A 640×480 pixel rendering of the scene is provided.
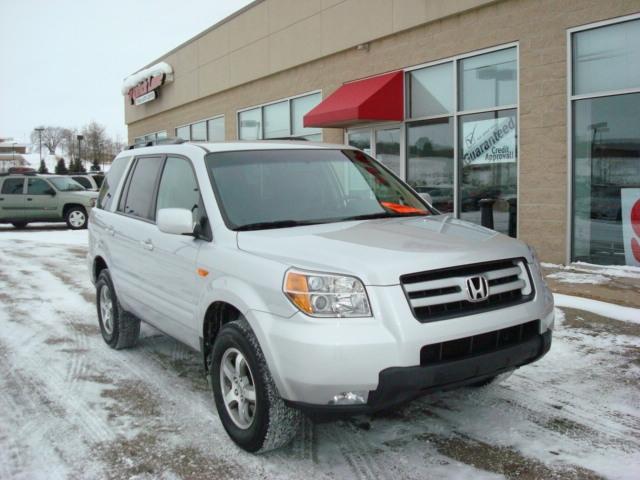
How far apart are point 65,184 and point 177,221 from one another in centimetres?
1847

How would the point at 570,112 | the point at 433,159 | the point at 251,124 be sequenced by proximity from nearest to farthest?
the point at 570,112 < the point at 433,159 < the point at 251,124

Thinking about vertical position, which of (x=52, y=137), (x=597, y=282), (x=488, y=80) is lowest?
(x=597, y=282)

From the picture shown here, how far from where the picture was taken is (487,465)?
342 cm

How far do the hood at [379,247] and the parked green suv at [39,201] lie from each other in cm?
1789

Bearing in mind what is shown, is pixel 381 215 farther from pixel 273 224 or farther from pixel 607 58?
pixel 607 58

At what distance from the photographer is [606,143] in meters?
9.12

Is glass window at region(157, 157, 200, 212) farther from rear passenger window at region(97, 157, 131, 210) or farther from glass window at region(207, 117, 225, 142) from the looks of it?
glass window at region(207, 117, 225, 142)

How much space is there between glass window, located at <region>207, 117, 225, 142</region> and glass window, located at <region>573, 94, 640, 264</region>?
1307 cm

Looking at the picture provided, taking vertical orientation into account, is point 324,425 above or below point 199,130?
below

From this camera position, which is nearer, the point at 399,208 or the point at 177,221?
the point at 177,221

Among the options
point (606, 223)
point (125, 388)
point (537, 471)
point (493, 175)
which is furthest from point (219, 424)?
point (493, 175)

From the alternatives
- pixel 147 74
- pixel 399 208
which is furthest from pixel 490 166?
pixel 147 74

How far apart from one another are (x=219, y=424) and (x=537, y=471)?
193 centimetres

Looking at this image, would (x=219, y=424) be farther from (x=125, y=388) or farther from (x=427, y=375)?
(x=427, y=375)
